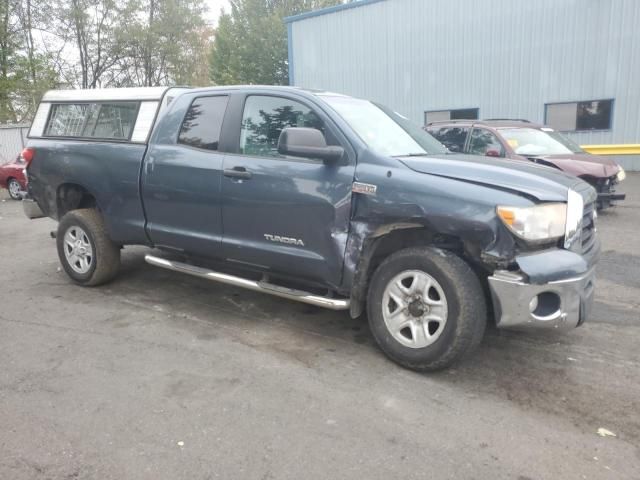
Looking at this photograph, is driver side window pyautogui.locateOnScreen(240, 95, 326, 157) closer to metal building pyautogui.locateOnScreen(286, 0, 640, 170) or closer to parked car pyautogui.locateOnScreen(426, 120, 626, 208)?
parked car pyautogui.locateOnScreen(426, 120, 626, 208)

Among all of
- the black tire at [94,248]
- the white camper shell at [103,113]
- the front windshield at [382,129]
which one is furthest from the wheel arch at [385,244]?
the black tire at [94,248]

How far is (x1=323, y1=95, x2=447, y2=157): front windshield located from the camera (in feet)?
12.6

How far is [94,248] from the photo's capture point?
204 inches

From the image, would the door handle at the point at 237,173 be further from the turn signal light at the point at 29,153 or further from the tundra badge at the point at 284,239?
the turn signal light at the point at 29,153

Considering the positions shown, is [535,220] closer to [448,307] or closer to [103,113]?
[448,307]

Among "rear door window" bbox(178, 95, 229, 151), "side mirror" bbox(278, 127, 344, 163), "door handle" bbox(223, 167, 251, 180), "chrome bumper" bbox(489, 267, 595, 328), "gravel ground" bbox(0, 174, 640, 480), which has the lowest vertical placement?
→ "gravel ground" bbox(0, 174, 640, 480)

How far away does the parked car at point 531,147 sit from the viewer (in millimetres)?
8805

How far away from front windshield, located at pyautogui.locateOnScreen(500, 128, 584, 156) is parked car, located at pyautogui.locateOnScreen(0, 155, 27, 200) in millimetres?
12145

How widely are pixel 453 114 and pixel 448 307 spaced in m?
16.1

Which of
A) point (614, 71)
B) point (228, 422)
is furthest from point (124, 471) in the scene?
point (614, 71)

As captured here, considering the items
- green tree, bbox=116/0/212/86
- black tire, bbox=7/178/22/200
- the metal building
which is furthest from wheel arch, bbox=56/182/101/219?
green tree, bbox=116/0/212/86

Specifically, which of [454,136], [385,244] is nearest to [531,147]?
[454,136]

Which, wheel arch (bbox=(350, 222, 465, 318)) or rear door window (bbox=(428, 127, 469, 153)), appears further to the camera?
rear door window (bbox=(428, 127, 469, 153))

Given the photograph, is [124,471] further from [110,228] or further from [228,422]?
[110,228]
